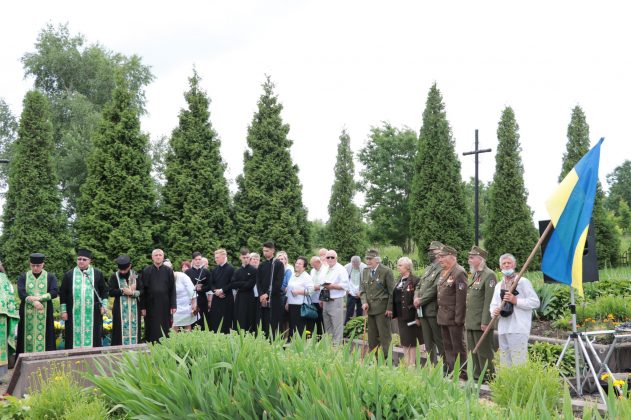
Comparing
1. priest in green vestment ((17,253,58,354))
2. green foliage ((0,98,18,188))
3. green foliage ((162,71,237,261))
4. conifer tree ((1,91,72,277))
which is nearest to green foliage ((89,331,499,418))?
priest in green vestment ((17,253,58,354))

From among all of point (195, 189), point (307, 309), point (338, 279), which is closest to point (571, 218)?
point (338, 279)

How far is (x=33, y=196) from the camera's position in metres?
23.7

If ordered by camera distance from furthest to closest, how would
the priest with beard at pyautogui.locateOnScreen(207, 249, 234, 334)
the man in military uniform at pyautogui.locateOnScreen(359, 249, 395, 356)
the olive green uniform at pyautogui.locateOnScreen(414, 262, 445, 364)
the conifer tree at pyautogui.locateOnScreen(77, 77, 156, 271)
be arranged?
the conifer tree at pyautogui.locateOnScreen(77, 77, 156, 271) < the priest with beard at pyautogui.locateOnScreen(207, 249, 234, 334) < the man in military uniform at pyautogui.locateOnScreen(359, 249, 395, 356) < the olive green uniform at pyautogui.locateOnScreen(414, 262, 445, 364)

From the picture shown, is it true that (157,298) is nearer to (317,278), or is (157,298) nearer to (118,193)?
(317,278)

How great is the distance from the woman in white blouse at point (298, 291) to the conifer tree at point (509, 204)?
655 inches

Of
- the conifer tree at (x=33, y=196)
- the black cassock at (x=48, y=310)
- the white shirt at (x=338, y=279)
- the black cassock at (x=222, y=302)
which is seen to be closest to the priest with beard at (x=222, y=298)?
the black cassock at (x=222, y=302)

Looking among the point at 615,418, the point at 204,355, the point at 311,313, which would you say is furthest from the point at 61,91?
the point at 615,418

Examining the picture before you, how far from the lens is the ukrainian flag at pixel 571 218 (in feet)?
24.2

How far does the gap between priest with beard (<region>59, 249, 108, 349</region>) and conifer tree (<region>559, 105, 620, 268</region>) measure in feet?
77.1

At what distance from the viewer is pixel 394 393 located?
146 inches

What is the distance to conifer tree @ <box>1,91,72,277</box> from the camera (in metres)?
23.6

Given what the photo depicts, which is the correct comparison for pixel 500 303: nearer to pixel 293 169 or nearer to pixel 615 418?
pixel 615 418

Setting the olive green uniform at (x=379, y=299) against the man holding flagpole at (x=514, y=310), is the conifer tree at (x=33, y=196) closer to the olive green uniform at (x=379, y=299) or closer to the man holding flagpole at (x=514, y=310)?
the olive green uniform at (x=379, y=299)

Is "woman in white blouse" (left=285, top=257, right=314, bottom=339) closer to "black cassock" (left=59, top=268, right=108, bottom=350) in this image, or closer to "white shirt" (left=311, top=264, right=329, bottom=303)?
"white shirt" (left=311, top=264, right=329, bottom=303)
